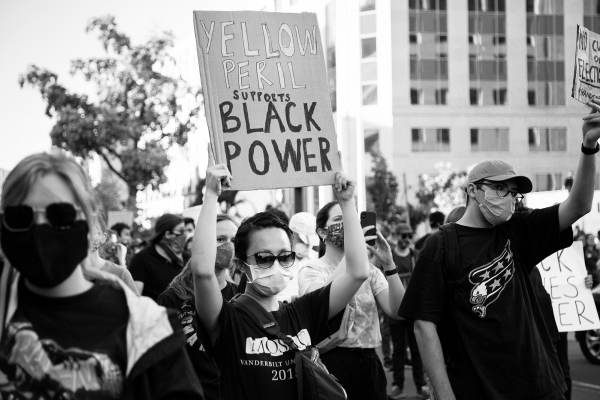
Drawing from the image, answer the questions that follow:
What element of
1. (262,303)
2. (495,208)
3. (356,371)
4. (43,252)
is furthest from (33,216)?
(356,371)

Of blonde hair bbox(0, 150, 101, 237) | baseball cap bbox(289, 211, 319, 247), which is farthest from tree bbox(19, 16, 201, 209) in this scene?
blonde hair bbox(0, 150, 101, 237)

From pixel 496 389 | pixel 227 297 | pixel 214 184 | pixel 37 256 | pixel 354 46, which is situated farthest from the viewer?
pixel 354 46

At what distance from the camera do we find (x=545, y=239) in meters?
5.04

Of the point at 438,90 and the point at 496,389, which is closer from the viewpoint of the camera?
the point at 496,389

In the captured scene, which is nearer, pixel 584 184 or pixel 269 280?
pixel 269 280


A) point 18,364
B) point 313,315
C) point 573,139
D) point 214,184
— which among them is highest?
point 214,184

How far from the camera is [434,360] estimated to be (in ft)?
16.1

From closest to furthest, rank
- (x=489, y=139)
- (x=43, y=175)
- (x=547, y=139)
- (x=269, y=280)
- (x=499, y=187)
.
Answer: (x=43, y=175)
(x=269, y=280)
(x=499, y=187)
(x=489, y=139)
(x=547, y=139)

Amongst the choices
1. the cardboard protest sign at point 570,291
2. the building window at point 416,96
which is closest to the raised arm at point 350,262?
the cardboard protest sign at point 570,291

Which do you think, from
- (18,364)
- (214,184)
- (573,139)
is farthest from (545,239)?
(573,139)

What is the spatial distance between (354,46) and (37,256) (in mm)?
60211

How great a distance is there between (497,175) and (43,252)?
3086 mm

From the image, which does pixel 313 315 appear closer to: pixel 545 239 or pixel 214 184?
pixel 214 184

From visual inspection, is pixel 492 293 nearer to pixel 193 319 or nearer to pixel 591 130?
pixel 591 130
